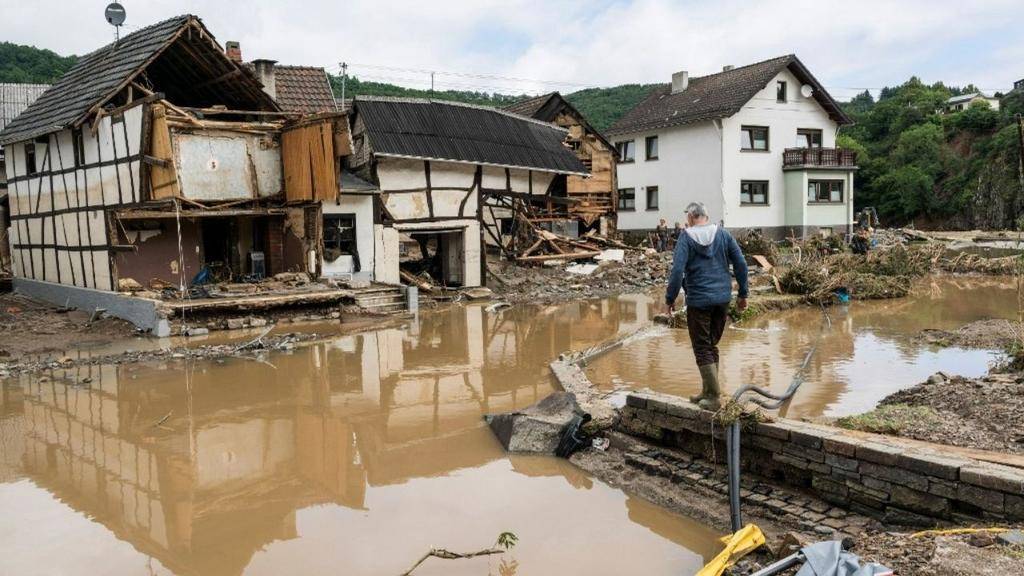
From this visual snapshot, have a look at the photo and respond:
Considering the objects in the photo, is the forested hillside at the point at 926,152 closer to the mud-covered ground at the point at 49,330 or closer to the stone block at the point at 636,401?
the mud-covered ground at the point at 49,330

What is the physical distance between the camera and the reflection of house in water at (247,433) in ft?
22.8

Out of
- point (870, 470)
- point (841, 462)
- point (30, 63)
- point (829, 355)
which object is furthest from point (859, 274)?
point (30, 63)

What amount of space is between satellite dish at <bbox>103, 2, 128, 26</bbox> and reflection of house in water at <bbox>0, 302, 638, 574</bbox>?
37.1 ft

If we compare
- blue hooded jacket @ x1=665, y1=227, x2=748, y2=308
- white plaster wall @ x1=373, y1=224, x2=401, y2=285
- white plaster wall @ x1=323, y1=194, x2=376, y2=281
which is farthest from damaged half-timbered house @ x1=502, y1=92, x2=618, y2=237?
blue hooded jacket @ x1=665, y1=227, x2=748, y2=308

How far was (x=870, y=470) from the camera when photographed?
5875 millimetres

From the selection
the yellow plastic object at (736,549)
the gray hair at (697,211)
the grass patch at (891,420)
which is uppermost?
the gray hair at (697,211)

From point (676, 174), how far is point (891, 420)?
29.7 metres

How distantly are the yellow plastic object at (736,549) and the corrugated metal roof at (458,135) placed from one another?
1747 centimetres

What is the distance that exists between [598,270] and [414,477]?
62.5ft

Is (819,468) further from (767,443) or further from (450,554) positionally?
(450,554)

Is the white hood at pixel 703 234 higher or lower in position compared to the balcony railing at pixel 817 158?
lower

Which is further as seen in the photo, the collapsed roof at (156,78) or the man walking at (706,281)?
the collapsed roof at (156,78)

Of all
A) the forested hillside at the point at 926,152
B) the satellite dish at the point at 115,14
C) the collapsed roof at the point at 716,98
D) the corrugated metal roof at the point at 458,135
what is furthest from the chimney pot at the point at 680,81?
the satellite dish at the point at 115,14

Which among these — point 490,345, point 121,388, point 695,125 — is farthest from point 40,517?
point 695,125
